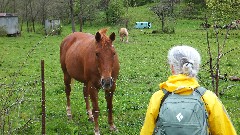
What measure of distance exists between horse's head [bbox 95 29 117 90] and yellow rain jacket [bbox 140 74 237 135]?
11.7 ft

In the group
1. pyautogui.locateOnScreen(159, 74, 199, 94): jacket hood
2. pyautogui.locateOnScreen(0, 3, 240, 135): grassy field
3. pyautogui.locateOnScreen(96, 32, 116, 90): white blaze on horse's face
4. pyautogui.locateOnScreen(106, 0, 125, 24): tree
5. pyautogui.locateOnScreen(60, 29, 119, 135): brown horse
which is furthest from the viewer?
pyautogui.locateOnScreen(106, 0, 125, 24): tree

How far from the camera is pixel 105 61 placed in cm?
709

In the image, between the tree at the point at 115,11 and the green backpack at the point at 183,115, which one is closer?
the green backpack at the point at 183,115

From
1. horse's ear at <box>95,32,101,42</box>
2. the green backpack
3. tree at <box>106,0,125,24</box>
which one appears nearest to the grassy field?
horse's ear at <box>95,32,101,42</box>

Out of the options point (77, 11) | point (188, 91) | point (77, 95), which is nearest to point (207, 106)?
point (188, 91)

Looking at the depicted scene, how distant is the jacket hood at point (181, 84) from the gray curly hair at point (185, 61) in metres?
0.05

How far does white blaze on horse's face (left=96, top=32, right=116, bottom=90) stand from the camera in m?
6.96

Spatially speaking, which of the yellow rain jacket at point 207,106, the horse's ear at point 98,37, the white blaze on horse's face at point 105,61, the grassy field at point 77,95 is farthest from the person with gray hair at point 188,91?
the horse's ear at point 98,37

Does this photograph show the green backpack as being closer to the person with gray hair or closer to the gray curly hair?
the person with gray hair

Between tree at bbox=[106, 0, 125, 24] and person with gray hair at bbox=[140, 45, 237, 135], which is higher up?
tree at bbox=[106, 0, 125, 24]

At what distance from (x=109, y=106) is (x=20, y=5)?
3963cm

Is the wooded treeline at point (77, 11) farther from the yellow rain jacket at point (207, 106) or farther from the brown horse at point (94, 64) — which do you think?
the yellow rain jacket at point (207, 106)

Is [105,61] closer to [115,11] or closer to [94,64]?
[94,64]

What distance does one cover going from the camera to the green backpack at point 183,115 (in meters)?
3.09
